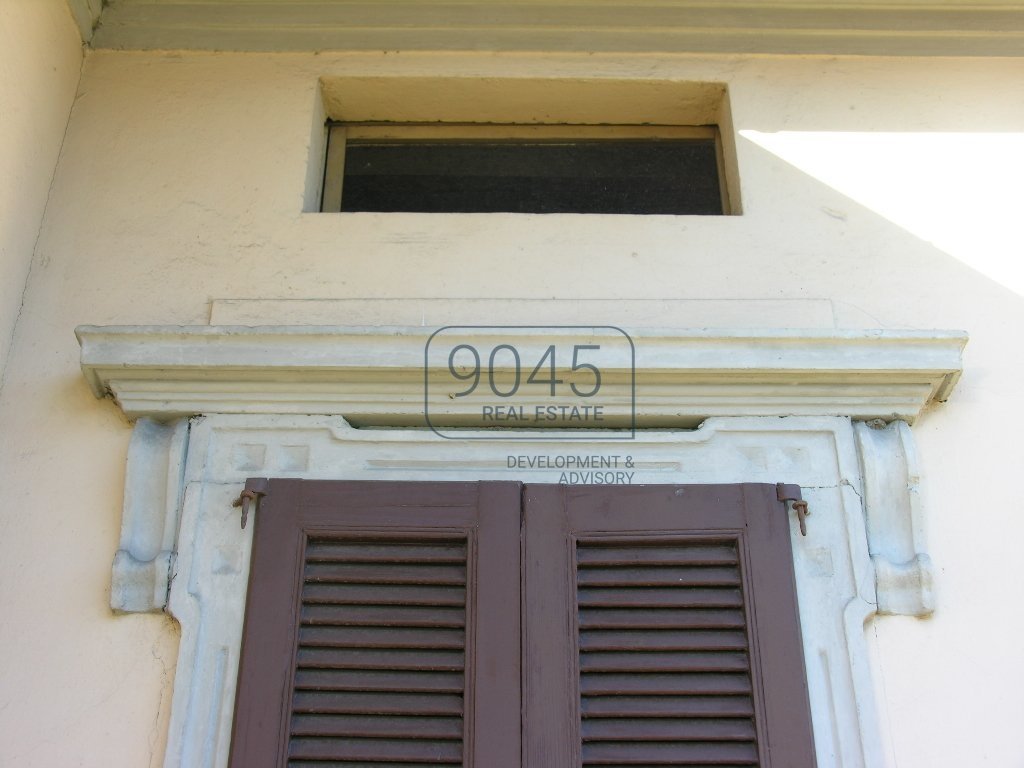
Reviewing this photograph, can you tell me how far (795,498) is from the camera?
114 inches

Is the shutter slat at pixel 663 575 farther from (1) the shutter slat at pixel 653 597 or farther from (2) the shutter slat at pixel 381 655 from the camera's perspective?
(2) the shutter slat at pixel 381 655

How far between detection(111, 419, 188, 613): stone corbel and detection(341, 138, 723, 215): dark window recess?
1131mm

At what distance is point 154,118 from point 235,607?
1.77 metres

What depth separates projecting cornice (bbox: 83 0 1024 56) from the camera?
12.8 feet

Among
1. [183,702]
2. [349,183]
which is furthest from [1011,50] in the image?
[183,702]

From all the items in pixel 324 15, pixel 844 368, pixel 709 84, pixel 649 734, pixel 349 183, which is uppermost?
pixel 324 15

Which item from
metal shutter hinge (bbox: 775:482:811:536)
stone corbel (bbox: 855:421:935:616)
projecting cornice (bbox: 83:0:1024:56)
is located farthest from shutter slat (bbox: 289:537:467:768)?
projecting cornice (bbox: 83:0:1024:56)

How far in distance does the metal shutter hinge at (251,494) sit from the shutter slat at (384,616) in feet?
0.96

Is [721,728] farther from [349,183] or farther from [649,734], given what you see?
[349,183]

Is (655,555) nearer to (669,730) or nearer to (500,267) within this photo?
(669,730)

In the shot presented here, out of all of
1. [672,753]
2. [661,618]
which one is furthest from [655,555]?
[672,753]

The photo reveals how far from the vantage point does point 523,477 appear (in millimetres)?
3016

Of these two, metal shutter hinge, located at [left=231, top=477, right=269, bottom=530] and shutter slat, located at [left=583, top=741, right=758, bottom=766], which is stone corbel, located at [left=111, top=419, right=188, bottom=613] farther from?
shutter slat, located at [left=583, top=741, right=758, bottom=766]

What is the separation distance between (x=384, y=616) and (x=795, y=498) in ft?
3.56
